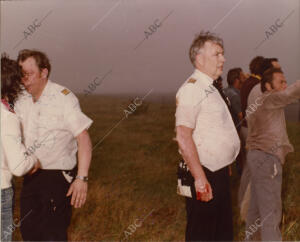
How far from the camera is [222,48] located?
2.79 meters

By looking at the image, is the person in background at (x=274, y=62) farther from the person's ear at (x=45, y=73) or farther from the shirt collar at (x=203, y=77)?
the person's ear at (x=45, y=73)

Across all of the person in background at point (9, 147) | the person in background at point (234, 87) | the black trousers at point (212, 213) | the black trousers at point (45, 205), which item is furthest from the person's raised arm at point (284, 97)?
the person in background at point (234, 87)

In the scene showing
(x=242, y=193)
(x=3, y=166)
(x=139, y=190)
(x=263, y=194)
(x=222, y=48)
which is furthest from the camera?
(x=139, y=190)

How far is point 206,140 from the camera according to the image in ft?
8.75

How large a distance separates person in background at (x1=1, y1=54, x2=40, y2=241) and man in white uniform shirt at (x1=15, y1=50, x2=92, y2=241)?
0.89 feet

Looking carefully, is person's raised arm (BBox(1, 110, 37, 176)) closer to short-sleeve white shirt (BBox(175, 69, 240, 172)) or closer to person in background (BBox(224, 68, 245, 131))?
short-sleeve white shirt (BBox(175, 69, 240, 172))

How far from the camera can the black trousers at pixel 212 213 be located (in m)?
2.75

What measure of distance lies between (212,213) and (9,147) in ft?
5.14

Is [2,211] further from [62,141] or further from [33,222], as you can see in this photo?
[62,141]

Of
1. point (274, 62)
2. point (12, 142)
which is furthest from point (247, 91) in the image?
point (12, 142)

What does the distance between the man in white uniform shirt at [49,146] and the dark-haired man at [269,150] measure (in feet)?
5.09

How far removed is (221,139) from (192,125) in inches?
9.9

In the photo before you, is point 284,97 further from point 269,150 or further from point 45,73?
point 45,73

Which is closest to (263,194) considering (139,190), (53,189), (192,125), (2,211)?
(192,125)
